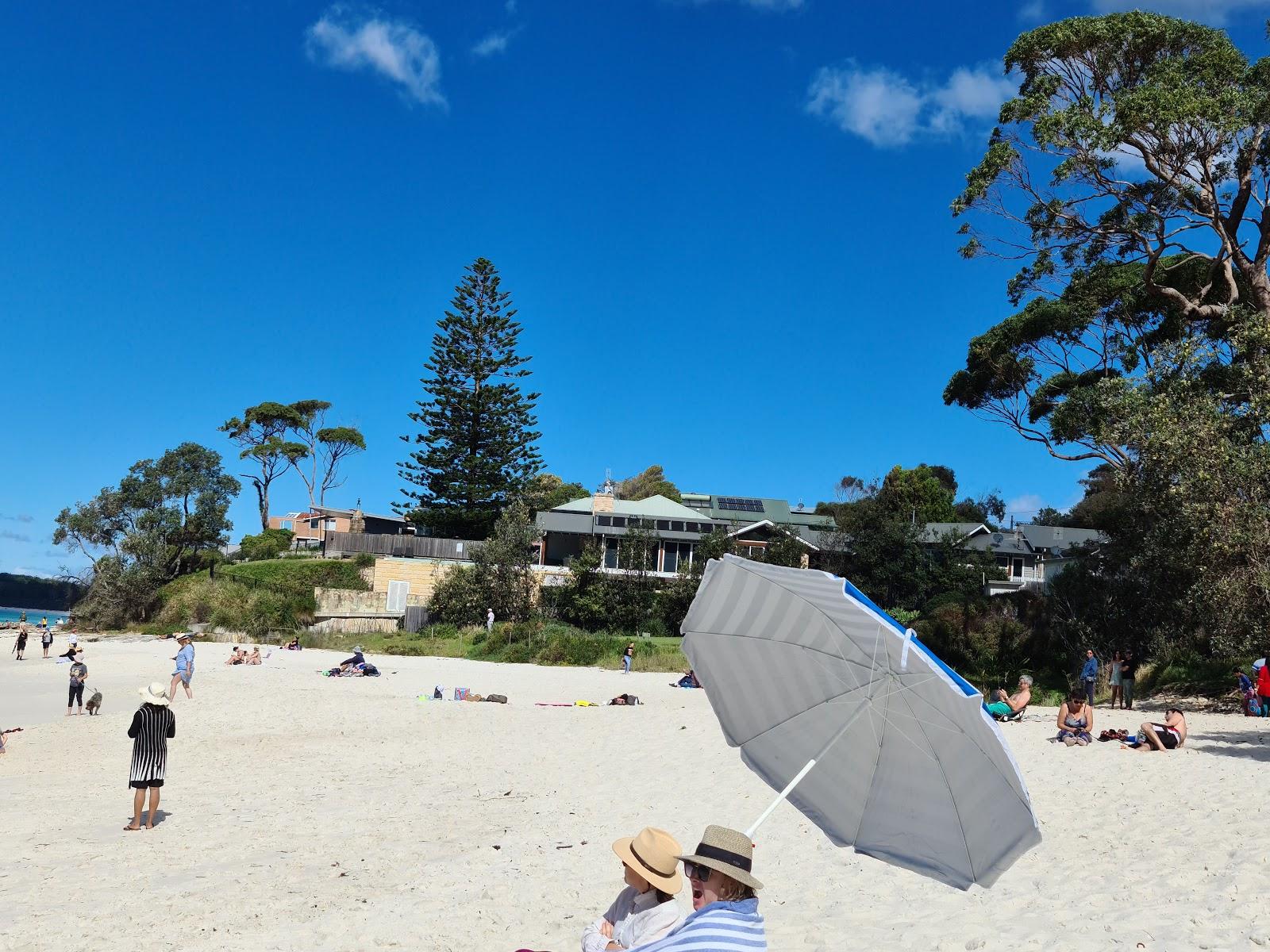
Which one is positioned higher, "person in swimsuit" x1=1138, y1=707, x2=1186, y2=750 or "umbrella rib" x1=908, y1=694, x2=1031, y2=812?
"umbrella rib" x1=908, y1=694, x2=1031, y2=812

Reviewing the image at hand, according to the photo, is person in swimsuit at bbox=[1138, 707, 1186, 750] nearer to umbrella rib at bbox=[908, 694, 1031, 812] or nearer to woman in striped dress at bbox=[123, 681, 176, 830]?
umbrella rib at bbox=[908, 694, 1031, 812]

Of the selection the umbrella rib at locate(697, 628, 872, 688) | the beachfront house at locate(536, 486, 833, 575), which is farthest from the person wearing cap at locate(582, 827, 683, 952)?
the beachfront house at locate(536, 486, 833, 575)

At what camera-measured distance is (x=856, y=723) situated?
14.0 ft

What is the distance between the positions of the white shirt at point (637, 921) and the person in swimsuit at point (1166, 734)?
414 inches

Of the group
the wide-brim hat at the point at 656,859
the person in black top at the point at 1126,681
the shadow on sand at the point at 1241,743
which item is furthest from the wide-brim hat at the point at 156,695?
the person in black top at the point at 1126,681

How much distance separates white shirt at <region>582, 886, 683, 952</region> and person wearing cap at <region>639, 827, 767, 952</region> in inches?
12.2

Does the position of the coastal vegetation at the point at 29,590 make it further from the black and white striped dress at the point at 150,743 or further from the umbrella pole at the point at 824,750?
the umbrella pole at the point at 824,750

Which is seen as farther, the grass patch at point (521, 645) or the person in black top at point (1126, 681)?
the grass patch at point (521, 645)

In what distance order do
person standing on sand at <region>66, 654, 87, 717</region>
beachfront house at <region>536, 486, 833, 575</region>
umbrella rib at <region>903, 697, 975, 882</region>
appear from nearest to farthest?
1. umbrella rib at <region>903, 697, 975, 882</region>
2. person standing on sand at <region>66, 654, 87, 717</region>
3. beachfront house at <region>536, 486, 833, 575</region>

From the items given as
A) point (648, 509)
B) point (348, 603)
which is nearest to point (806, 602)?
point (348, 603)

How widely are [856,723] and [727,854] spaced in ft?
3.36

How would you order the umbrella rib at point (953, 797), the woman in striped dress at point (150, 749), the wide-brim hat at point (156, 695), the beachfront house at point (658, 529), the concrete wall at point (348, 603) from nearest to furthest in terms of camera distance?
the umbrella rib at point (953, 797) → the woman in striped dress at point (150, 749) → the wide-brim hat at point (156, 695) → the concrete wall at point (348, 603) → the beachfront house at point (658, 529)

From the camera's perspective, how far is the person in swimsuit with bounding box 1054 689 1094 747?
41.9ft

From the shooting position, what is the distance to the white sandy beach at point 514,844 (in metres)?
5.78
